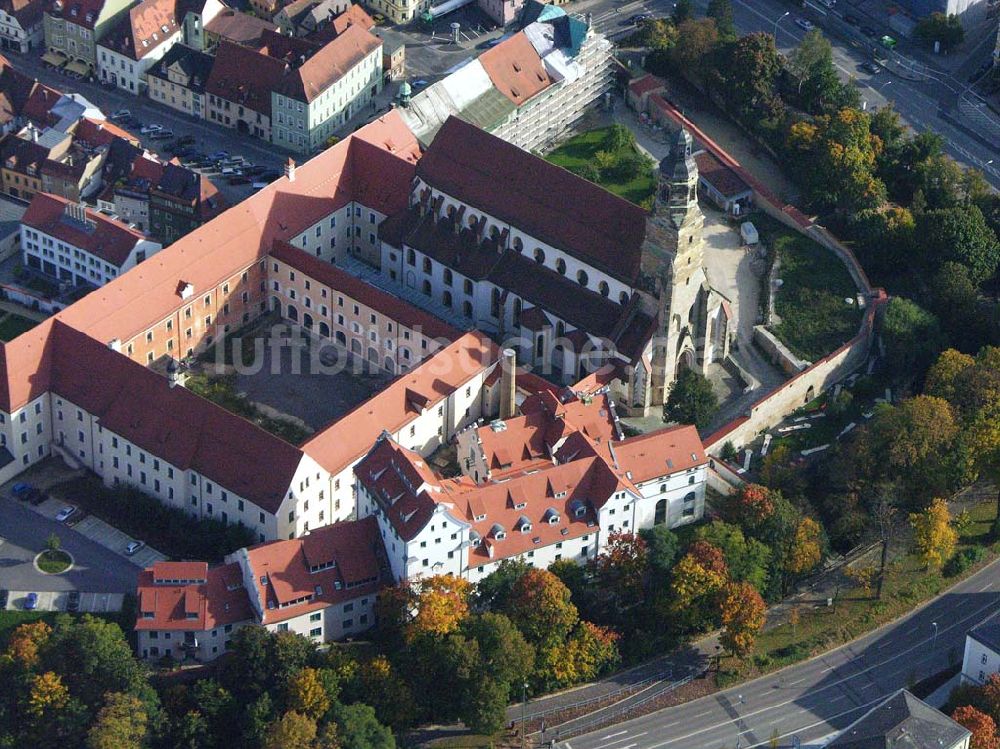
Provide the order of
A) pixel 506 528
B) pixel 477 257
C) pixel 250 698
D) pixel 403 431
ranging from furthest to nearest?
1. pixel 477 257
2. pixel 403 431
3. pixel 506 528
4. pixel 250 698

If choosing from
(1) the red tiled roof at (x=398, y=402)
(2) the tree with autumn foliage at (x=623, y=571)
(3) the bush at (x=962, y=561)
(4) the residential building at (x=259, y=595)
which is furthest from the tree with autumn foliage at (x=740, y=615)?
(1) the red tiled roof at (x=398, y=402)

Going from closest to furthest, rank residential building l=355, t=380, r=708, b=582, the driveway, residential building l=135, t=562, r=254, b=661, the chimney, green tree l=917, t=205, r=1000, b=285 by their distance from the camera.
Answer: residential building l=135, t=562, r=254, b=661
residential building l=355, t=380, r=708, b=582
the driveway
the chimney
green tree l=917, t=205, r=1000, b=285

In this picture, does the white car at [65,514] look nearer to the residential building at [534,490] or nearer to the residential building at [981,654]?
the residential building at [534,490]

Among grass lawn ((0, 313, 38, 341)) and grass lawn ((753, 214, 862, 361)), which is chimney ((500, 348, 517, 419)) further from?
grass lawn ((0, 313, 38, 341))

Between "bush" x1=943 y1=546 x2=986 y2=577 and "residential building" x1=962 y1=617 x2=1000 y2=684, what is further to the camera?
"bush" x1=943 y1=546 x2=986 y2=577

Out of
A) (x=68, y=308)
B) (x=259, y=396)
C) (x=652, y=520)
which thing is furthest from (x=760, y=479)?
(x=68, y=308)

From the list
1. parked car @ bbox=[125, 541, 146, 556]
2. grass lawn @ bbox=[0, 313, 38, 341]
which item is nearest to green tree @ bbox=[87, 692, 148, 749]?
parked car @ bbox=[125, 541, 146, 556]

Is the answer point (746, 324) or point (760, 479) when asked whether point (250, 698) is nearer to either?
point (760, 479)
